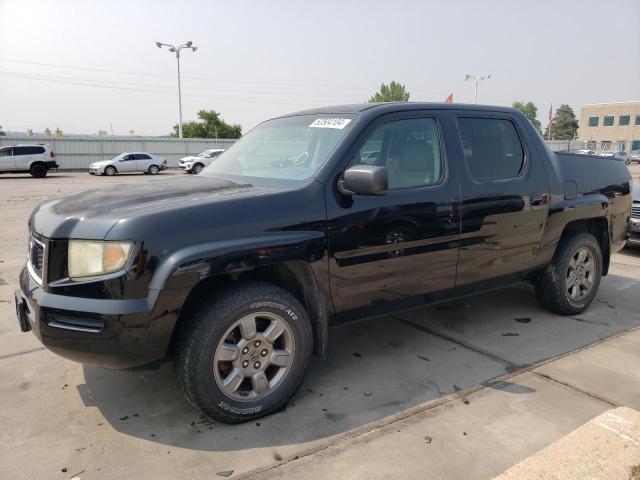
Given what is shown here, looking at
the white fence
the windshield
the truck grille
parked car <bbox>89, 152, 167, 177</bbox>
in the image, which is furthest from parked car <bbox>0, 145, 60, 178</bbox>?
the truck grille

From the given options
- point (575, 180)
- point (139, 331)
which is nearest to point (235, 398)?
point (139, 331)

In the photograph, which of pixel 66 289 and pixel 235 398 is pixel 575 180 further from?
pixel 66 289

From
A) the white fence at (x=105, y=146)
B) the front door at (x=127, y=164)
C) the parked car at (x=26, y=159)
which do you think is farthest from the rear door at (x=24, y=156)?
the white fence at (x=105, y=146)

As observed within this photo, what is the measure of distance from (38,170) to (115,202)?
26.1m

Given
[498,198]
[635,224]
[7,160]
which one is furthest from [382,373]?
[7,160]

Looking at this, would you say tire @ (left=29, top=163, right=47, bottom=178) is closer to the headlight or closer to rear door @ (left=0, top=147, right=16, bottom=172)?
rear door @ (left=0, top=147, right=16, bottom=172)

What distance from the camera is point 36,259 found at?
2938 millimetres

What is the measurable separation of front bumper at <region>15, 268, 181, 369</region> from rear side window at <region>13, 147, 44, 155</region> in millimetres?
26349

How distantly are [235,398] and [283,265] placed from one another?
0.81m

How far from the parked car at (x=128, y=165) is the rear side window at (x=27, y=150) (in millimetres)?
3349

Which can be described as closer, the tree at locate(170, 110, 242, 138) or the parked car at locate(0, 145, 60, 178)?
the parked car at locate(0, 145, 60, 178)

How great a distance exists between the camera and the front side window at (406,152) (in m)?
3.38

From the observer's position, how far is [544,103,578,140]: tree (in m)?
118

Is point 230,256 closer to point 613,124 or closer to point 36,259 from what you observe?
point 36,259
